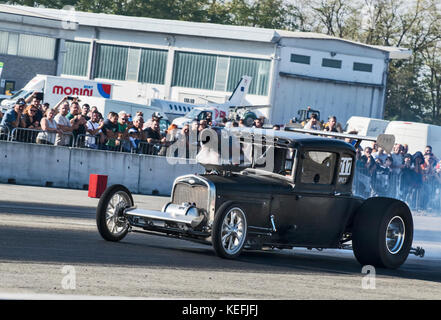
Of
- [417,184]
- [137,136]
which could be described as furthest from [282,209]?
[417,184]

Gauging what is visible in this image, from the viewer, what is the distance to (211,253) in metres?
11.8

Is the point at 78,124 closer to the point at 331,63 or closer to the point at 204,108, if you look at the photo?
the point at 204,108

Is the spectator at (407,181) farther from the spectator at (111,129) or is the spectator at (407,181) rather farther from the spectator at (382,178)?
the spectator at (111,129)

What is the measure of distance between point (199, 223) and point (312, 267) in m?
1.73

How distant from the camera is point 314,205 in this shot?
1173cm

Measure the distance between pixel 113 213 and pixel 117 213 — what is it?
0.17ft

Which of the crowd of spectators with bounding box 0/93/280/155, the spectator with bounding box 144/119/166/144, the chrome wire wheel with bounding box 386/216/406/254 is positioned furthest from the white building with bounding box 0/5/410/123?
the chrome wire wheel with bounding box 386/216/406/254

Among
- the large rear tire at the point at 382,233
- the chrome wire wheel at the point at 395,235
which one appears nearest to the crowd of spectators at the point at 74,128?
the large rear tire at the point at 382,233

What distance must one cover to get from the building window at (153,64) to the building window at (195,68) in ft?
3.22

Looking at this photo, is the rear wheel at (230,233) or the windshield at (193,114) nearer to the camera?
the rear wheel at (230,233)

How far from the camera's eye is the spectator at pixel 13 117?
71.3 ft

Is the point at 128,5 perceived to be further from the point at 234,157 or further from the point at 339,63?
the point at 234,157

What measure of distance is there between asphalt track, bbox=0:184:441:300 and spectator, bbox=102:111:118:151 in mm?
8389
